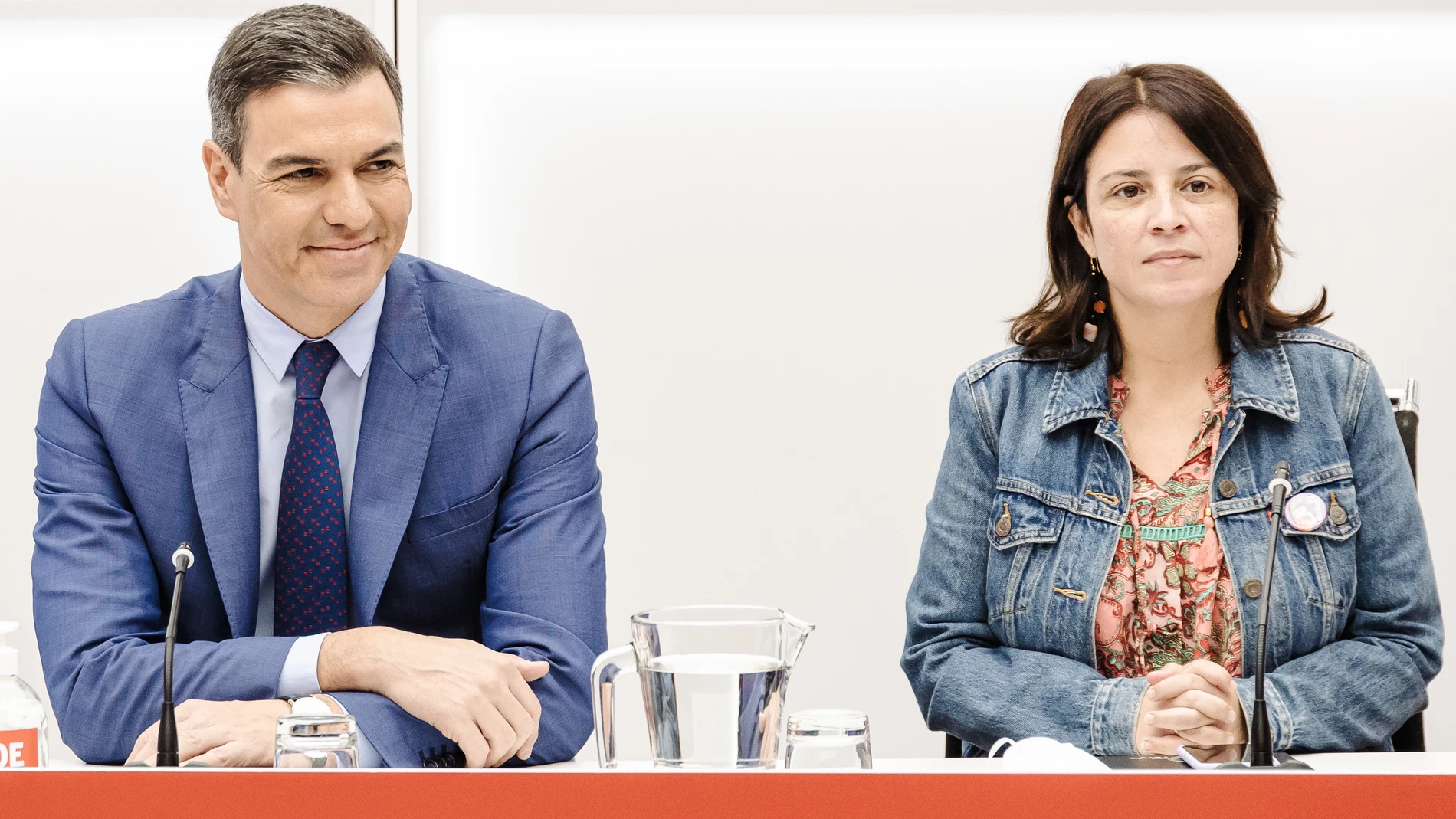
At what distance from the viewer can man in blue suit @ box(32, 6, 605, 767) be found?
1569 mm

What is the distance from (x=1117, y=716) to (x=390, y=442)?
87 cm

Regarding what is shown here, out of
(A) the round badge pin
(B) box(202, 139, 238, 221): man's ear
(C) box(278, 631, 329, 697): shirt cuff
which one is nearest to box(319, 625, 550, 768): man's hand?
(C) box(278, 631, 329, 697): shirt cuff

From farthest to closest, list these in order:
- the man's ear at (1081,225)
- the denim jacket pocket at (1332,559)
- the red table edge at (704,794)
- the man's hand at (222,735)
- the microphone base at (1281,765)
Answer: the man's ear at (1081,225) → the denim jacket pocket at (1332,559) → the man's hand at (222,735) → the microphone base at (1281,765) → the red table edge at (704,794)

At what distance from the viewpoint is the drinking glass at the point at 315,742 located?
97cm

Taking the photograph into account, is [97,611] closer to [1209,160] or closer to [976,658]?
[976,658]

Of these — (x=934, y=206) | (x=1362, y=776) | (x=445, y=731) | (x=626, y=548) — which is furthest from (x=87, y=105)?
(x=1362, y=776)

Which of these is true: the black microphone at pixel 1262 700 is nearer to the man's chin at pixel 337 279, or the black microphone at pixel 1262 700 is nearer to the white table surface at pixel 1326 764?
the white table surface at pixel 1326 764

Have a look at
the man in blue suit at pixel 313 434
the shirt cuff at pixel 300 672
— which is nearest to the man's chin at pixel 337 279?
the man in blue suit at pixel 313 434

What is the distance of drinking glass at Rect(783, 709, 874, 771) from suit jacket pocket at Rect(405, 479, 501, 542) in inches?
29.8

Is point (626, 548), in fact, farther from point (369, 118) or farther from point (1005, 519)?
point (369, 118)

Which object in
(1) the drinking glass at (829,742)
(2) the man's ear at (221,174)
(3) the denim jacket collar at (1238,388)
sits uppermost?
(2) the man's ear at (221,174)

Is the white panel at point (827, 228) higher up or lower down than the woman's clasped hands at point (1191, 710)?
higher up

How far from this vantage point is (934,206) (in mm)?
2852

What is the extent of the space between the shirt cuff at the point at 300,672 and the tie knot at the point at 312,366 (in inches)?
13.8
